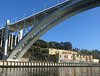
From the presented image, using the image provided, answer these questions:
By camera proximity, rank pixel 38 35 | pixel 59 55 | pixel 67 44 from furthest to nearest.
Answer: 1. pixel 67 44
2. pixel 59 55
3. pixel 38 35

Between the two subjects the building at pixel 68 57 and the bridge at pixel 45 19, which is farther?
the building at pixel 68 57

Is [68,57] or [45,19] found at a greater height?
[45,19]

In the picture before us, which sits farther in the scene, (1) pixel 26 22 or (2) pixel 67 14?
(1) pixel 26 22

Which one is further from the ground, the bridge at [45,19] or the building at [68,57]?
the bridge at [45,19]

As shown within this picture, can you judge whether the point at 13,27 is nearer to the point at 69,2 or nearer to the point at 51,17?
the point at 51,17

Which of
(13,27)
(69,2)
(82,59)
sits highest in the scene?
(69,2)

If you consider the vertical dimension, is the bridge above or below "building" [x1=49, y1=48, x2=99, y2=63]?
above

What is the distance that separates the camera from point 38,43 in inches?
3019

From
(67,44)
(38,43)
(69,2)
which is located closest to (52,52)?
(38,43)

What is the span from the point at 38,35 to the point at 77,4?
11.2m

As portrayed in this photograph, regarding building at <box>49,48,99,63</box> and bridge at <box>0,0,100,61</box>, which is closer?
bridge at <box>0,0,100,61</box>

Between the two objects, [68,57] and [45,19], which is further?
[68,57]

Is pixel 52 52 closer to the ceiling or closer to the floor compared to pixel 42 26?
closer to the floor

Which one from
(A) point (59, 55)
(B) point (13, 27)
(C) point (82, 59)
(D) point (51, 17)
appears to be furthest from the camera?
(C) point (82, 59)
